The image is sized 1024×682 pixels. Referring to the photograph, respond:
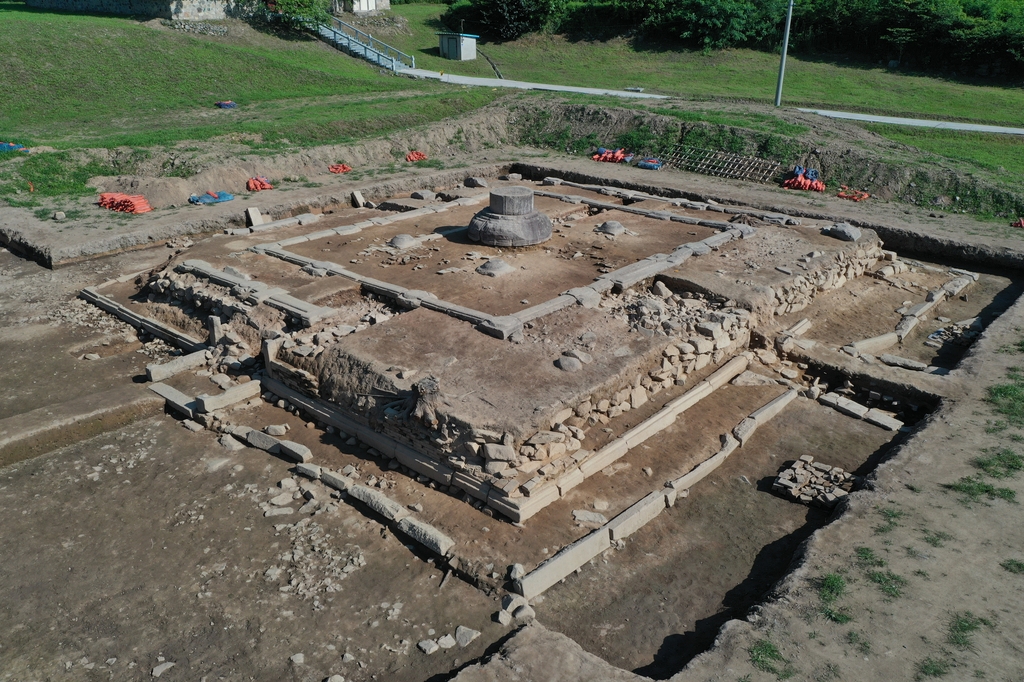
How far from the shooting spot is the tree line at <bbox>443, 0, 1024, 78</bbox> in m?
26.0

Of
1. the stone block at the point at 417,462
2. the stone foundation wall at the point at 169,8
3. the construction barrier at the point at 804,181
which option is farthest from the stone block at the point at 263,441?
the stone foundation wall at the point at 169,8

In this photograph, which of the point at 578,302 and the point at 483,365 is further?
the point at 578,302

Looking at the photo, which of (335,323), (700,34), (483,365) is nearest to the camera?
(483,365)

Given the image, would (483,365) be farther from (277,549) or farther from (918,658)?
(918,658)

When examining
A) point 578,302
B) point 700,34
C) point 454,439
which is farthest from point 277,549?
point 700,34

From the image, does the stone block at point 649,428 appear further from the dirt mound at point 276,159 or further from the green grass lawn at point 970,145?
the green grass lawn at point 970,145

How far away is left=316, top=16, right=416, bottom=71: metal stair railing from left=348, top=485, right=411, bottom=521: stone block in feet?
75.0

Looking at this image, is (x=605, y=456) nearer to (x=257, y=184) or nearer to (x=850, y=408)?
(x=850, y=408)

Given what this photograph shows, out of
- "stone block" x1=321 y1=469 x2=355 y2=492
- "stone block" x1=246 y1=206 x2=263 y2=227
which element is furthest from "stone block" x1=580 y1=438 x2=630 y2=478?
"stone block" x1=246 y1=206 x2=263 y2=227

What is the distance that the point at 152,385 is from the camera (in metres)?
8.72

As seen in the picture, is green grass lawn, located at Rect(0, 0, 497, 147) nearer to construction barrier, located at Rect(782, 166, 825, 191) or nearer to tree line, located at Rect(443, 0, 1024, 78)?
construction barrier, located at Rect(782, 166, 825, 191)

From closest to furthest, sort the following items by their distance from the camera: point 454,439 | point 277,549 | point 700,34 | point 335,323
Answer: point 277,549 < point 454,439 < point 335,323 < point 700,34

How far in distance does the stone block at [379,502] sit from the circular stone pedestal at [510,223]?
234 inches

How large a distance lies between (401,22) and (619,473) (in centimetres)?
2959
